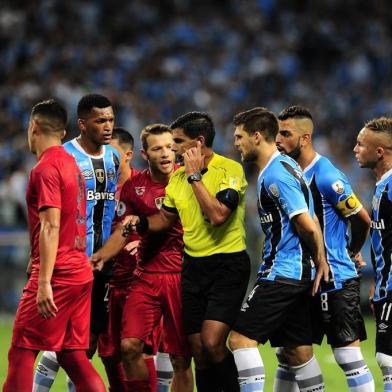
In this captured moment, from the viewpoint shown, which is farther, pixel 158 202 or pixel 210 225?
pixel 158 202

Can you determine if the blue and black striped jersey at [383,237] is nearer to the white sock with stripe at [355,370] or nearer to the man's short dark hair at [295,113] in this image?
the white sock with stripe at [355,370]

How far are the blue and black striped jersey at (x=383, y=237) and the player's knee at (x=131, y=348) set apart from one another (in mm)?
1740

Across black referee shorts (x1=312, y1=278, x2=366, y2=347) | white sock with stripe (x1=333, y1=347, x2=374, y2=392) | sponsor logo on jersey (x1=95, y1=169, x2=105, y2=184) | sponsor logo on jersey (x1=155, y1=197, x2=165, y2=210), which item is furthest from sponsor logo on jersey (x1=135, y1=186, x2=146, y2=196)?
white sock with stripe (x1=333, y1=347, x2=374, y2=392)

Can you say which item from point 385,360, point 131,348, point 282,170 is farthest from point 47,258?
point 385,360

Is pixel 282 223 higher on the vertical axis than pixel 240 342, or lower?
higher

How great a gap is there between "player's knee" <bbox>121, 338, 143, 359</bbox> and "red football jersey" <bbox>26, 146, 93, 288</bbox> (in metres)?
0.90

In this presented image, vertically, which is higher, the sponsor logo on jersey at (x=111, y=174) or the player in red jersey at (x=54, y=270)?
the sponsor logo on jersey at (x=111, y=174)

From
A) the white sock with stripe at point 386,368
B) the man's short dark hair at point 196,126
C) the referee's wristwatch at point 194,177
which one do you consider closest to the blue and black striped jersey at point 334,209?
the white sock with stripe at point 386,368

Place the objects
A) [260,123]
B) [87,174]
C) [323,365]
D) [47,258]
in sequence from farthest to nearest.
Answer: [323,365] < [87,174] < [260,123] < [47,258]

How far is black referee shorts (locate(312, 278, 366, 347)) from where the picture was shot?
733cm

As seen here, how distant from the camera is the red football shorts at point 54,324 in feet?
21.1

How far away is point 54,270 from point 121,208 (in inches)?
69.4

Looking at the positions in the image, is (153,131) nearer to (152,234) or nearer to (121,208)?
(121,208)

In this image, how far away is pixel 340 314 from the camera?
7.34m
